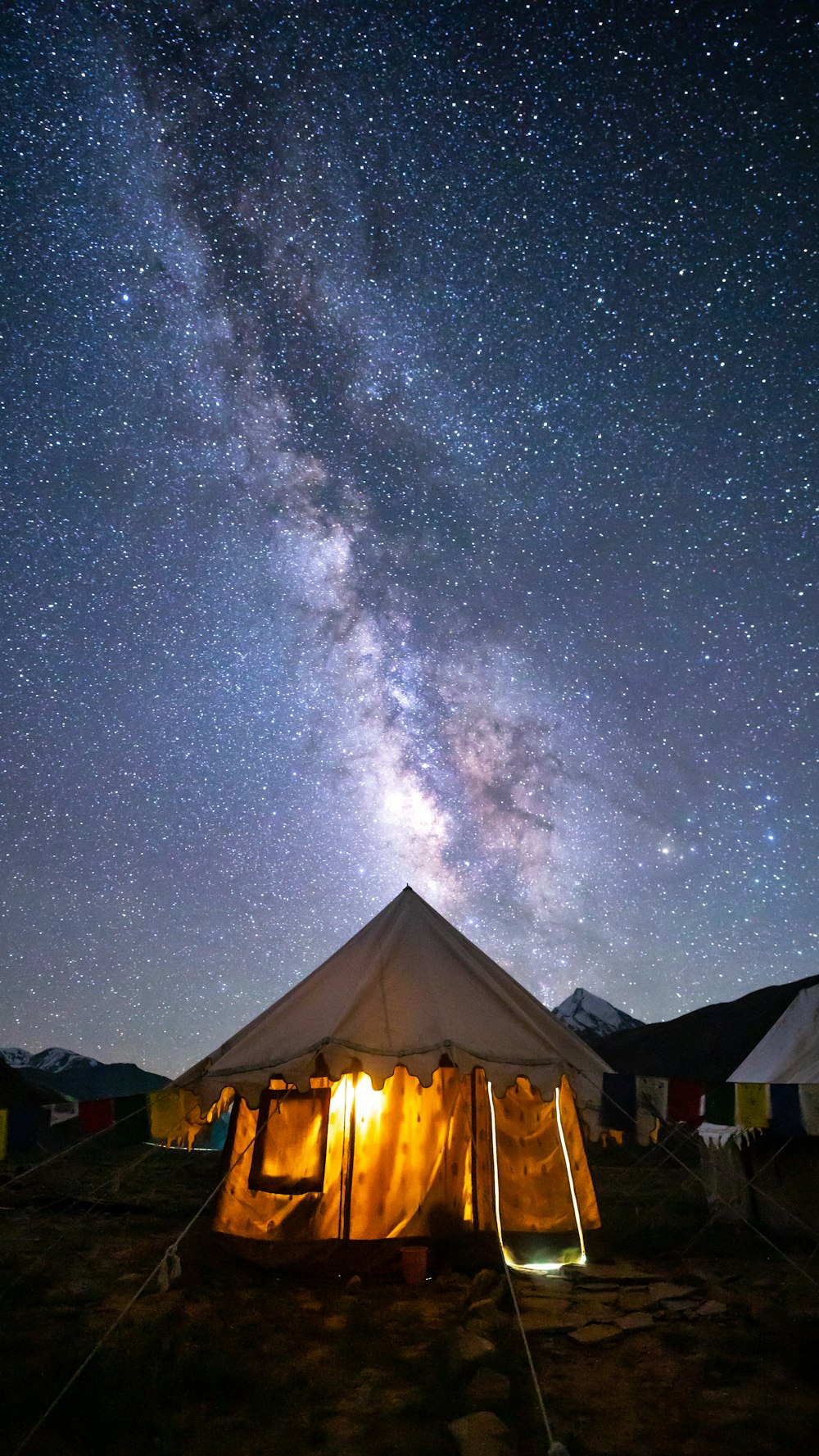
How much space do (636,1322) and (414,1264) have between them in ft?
6.83

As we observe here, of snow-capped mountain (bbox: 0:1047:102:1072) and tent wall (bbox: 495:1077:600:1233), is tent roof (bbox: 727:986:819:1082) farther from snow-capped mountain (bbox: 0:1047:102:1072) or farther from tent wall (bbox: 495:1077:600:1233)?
snow-capped mountain (bbox: 0:1047:102:1072)

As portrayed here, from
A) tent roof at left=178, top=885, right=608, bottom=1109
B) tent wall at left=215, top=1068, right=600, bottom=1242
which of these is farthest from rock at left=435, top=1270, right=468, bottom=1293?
tent roof at left=178, top=885, right=608, bottom=1109

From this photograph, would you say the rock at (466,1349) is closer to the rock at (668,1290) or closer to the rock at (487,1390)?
the rock at (487,1390)

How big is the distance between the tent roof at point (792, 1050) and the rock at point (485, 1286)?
15.4 feet

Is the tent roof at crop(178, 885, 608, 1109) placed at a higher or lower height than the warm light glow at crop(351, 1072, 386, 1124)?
higher

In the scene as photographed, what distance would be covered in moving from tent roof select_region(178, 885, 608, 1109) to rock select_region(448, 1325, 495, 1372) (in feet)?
6.17

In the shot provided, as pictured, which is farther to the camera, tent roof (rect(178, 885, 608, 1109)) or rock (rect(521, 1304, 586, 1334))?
tent roof (rect(178, 885, 608, 1109))

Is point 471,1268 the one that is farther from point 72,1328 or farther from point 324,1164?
point 72,1328

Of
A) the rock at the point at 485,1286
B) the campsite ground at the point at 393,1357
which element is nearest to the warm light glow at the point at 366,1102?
the campsite ground at the point at 393,1357

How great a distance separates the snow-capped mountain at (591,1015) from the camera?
34.6m

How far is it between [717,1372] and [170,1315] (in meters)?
4.10

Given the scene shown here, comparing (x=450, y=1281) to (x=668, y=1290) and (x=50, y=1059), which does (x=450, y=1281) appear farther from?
(x=50, y=1059)

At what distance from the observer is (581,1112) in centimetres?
862

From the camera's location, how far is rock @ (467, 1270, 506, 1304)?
6.69m
